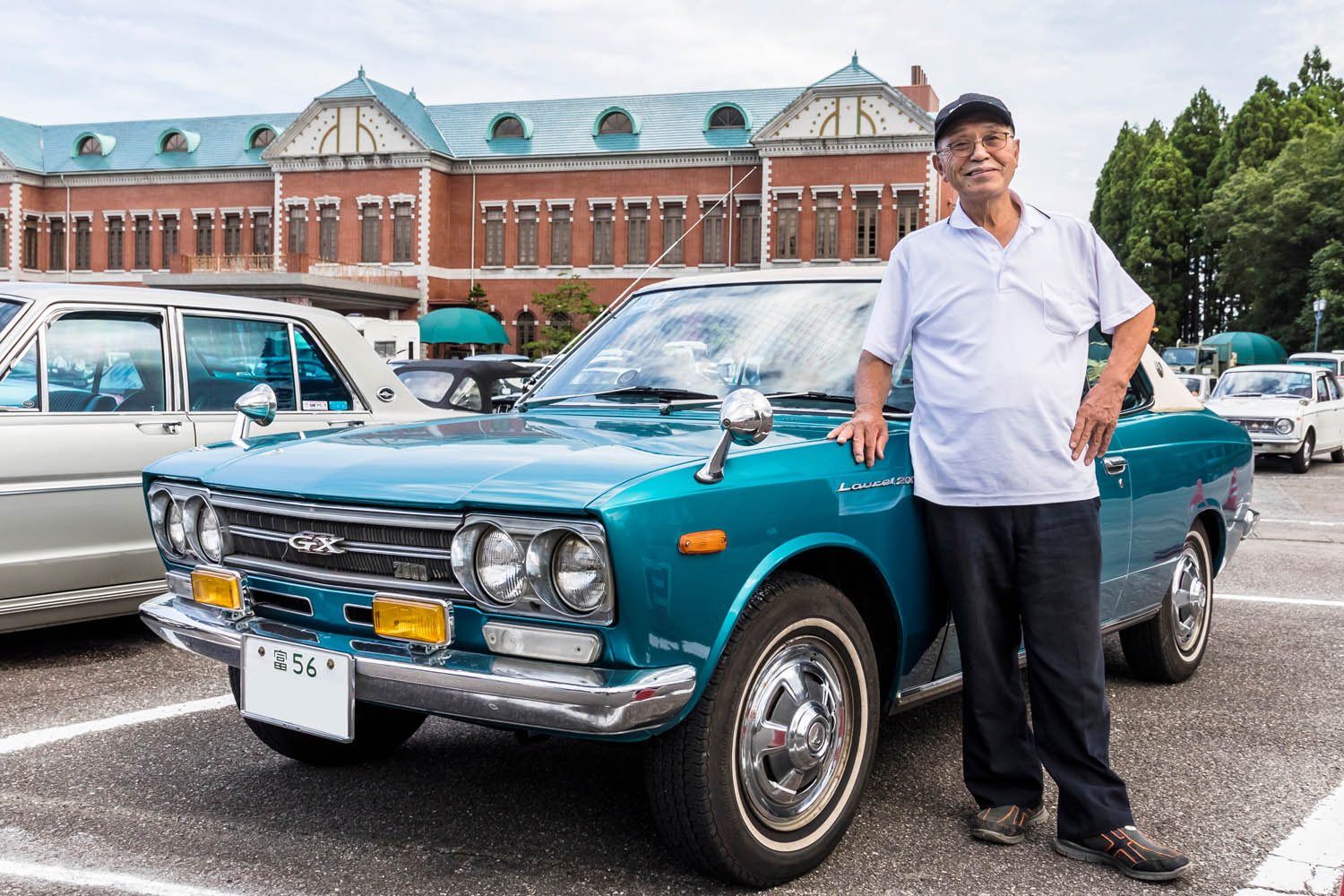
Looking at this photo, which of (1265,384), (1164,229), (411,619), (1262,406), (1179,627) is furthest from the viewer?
(1164,229)

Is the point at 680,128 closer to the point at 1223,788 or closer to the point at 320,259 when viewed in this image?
the point at 320,259

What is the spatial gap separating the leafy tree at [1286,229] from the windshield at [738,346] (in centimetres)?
4862

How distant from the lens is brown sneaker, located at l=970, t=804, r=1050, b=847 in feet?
10.8

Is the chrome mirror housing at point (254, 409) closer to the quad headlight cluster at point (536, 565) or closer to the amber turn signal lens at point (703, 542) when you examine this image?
the quad headlight cluster at point (536, 565)

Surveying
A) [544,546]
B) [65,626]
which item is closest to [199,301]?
[65,626]

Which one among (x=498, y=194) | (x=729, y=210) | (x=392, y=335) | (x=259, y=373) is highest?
(x=498, y=194)

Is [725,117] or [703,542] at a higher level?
[725,117]

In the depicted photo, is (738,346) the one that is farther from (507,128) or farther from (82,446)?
(507,128)

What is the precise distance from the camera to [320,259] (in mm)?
46625

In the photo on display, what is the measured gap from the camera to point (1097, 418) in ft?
10.4

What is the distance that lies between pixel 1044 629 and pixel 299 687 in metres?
1.95

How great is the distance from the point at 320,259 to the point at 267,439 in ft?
149

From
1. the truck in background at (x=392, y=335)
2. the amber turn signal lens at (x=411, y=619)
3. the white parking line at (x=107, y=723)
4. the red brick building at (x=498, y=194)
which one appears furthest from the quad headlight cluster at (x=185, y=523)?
the red brick building at (x=498, y=194)

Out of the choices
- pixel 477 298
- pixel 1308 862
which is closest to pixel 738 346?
pixel 1308 862
